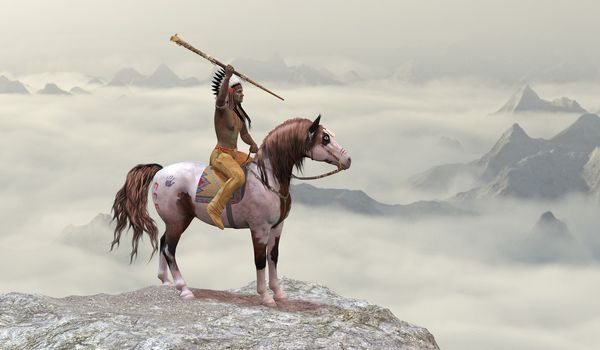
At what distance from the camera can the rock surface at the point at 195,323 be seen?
41.4 feet

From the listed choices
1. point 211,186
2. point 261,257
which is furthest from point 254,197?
point 261,257

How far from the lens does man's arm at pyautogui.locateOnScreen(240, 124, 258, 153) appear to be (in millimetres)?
14984

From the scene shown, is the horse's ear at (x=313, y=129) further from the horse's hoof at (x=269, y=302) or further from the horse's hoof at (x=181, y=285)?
the horse's hoof at (x=181, y=285)

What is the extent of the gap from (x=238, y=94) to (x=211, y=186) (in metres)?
1.78

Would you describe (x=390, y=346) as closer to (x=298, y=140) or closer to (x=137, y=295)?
(x=298, y=140)

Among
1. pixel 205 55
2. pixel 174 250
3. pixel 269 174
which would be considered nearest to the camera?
pixel 205 55

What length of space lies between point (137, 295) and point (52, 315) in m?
2.18

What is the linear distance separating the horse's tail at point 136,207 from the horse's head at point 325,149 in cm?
343

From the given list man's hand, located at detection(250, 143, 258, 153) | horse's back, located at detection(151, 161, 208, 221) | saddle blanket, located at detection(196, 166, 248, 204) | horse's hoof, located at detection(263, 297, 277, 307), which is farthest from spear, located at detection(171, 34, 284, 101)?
horse's hoof, located at detection(263, 297, 277, 307)

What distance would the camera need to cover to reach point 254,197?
14.2 metres

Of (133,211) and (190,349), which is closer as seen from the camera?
(190,349)

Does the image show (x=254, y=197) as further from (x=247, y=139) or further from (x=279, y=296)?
(x=279, y=296)

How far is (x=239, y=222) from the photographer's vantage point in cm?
1444

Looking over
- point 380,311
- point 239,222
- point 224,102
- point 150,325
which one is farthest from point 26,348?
point 380,311
